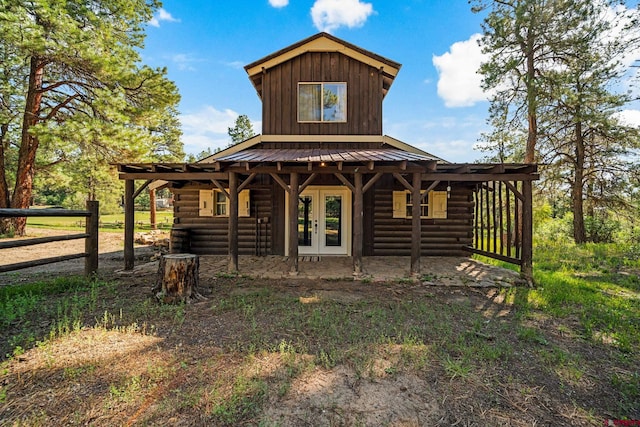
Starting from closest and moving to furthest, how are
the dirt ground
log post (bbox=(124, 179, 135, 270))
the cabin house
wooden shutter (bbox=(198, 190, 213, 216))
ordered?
the dirt ground, log post (bbox=(124, 179, 135, 270)), the cabin house, wooden shutter (bbox=(198, 190, 213, 216))

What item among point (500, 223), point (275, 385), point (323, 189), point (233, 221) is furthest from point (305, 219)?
point (275, 385)

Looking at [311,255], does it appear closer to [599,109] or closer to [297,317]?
[297,317]

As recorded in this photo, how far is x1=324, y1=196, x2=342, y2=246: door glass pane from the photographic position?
9391 millimetres

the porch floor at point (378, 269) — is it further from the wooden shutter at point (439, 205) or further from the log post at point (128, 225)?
the log post at point (128, 225)

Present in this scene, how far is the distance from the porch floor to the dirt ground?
8.59 feet

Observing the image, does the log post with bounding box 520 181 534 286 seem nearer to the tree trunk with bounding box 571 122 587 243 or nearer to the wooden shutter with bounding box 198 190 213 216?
the wooden shutter with bounding box 198 190 213 216

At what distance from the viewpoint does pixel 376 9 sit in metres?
13.6

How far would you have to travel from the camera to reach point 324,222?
9422 millimetres

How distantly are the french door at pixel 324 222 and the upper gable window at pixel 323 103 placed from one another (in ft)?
7.70

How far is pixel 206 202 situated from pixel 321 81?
18.0 ft

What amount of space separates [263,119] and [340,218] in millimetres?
4052

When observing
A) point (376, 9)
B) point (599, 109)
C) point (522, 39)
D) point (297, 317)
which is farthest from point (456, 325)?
point (376, 9)

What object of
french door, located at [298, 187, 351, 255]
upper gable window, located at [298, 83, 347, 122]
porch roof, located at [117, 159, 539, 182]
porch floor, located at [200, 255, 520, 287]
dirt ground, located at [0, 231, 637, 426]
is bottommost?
dirt ground, located at [0, 231, 637, 426]

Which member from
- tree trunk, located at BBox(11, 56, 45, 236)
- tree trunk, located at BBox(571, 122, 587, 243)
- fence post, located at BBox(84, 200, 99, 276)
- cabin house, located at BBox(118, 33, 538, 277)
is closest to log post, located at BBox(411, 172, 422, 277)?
cabin house, located at BBox(118, 33, 538, 277)
